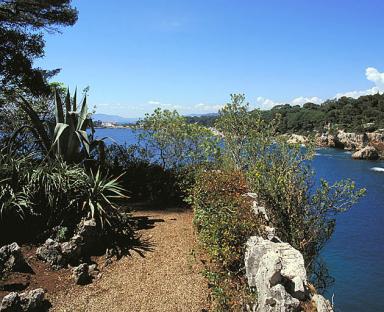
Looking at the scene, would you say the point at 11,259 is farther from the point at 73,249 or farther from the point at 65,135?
the point at 65,135

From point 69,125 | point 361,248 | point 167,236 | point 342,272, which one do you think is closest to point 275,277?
point 167,236

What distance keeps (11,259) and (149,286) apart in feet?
6.31

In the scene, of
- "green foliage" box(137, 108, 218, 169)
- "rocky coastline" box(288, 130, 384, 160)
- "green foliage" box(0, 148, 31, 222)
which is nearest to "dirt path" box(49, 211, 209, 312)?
"green foliage" box(0, 148, 31, 222)

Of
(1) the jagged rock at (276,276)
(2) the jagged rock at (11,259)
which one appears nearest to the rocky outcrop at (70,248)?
(2) the jagged rock at (11,259)

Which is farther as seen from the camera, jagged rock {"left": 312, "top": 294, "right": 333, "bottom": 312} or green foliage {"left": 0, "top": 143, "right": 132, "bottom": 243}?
green foliage {"left": 0, "top": 143, "right": 132, "bottom": 243}

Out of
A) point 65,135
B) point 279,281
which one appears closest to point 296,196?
point 279,281

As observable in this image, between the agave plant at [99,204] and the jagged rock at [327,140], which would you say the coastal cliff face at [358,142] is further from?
the agave plant at [99,204]

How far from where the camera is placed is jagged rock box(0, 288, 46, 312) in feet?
14.8

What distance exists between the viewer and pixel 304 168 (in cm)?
857

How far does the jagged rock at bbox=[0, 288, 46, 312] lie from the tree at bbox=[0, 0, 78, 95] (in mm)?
7786

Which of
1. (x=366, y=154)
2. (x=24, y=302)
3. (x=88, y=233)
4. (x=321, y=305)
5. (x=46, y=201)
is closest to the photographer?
(x=321, y=305)

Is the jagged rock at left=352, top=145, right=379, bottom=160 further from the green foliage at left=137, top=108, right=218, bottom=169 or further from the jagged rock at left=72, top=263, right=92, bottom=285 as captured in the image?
the jagged rock at left=72, top=263, right=92, bottom=285

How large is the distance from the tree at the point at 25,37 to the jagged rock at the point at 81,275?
23.2ft

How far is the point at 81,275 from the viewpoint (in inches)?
223
